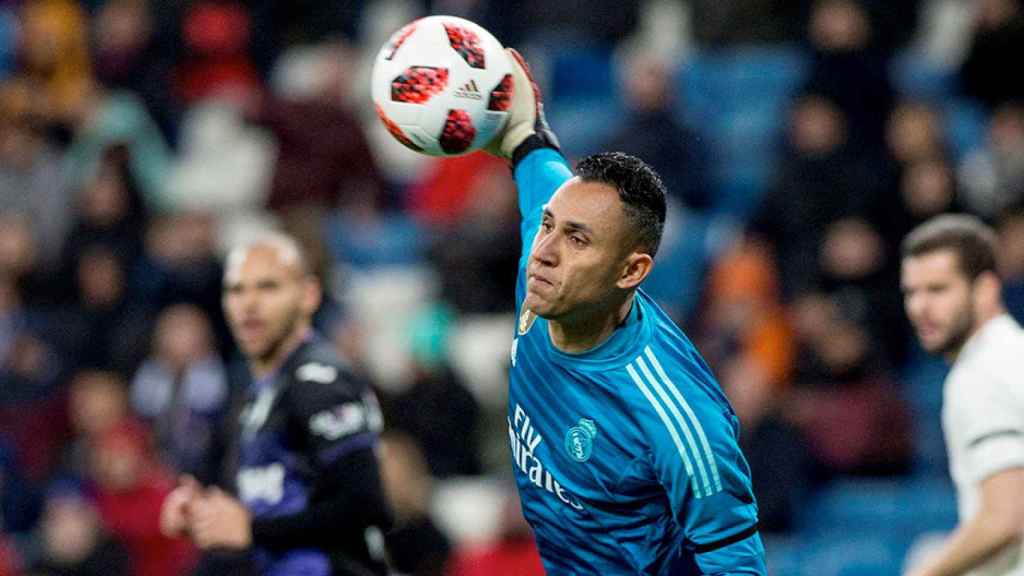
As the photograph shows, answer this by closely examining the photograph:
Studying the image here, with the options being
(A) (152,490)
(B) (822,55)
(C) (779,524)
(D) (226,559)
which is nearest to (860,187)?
(B) (822,55)

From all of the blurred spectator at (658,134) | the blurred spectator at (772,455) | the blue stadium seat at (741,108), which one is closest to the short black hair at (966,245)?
the blurred spectator at (772,455)

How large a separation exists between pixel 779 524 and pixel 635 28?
5.18 m

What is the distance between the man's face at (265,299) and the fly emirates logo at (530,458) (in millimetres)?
1665

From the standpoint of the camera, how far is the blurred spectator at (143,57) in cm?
1462

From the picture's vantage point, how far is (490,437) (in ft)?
38.7

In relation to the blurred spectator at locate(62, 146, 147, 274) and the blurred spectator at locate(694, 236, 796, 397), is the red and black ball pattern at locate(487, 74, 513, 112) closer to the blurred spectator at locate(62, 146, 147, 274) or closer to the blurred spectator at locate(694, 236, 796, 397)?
the blurred spectator at locate(694, 236, 796, 397)

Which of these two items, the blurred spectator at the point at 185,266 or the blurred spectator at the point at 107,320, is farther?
the blurred spectator at the point at 107,320

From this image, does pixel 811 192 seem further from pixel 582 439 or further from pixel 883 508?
pixel 582 439

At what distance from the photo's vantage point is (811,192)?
11.3m

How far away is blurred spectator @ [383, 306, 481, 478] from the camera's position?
36.9 feet

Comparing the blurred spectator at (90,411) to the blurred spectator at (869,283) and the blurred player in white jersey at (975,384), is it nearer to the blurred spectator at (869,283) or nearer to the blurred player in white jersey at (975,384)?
the blurred spectator at (869,283)

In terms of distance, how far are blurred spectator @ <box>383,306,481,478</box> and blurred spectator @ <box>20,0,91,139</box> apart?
16.4 ft

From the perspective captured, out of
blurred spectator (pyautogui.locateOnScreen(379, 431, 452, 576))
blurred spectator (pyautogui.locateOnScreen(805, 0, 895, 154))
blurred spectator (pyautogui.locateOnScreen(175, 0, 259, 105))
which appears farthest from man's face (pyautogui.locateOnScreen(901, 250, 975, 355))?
blurred spectator (pyautogui.locateOnScreen(175, 0, 259, 105))

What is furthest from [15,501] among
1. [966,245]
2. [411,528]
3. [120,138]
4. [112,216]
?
[966,245]
